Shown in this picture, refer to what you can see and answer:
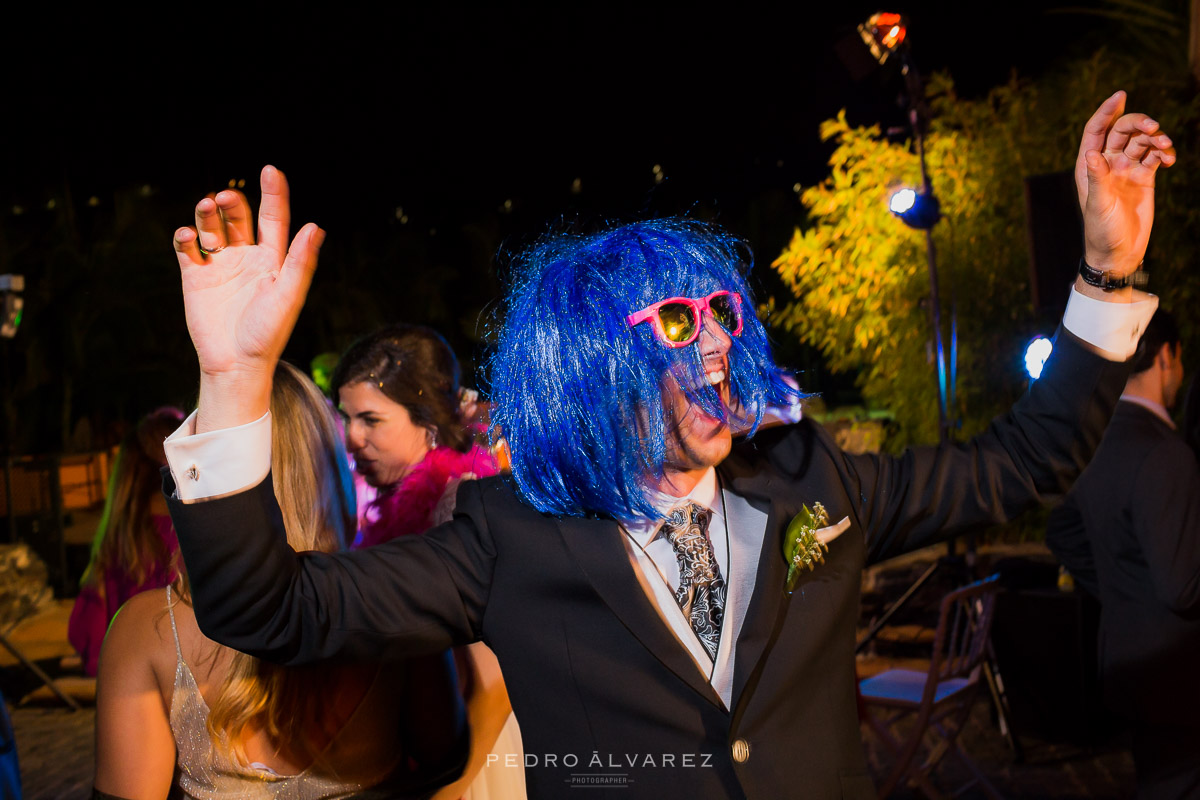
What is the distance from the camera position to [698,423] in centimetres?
141

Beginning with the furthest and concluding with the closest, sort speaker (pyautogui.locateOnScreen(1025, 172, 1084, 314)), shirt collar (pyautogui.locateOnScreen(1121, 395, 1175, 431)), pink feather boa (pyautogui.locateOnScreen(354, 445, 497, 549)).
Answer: speaker (pyautogui.locateOnScreen(1025, 172, 1084, 314)), pink feather boa (pyautogui.locateOnScreen(354, 445, 497, 549)), shirt collar (pyautogui.locateOnScreen(1121, 395, 1175, 431))

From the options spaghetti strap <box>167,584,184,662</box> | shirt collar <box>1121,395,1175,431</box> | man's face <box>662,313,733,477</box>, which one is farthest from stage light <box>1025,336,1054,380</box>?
spaghetti strap <box>167,584,184,662</box>

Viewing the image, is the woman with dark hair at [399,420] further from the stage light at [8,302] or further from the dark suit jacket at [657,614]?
the stage light at [8,302]

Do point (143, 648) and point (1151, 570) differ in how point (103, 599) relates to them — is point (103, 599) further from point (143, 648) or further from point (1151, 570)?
point (1151, 570)

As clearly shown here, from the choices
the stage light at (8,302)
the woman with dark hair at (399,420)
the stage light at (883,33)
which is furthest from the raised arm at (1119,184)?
the stage light at (8,302)

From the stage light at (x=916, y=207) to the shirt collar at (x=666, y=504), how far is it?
5173 millimetres

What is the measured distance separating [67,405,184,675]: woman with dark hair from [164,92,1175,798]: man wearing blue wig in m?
1.61

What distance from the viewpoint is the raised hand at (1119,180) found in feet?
4.55

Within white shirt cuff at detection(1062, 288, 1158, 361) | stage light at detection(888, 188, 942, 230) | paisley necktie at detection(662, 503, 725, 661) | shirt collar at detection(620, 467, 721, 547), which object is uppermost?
stage light at detection(888, 188, 942, 230)

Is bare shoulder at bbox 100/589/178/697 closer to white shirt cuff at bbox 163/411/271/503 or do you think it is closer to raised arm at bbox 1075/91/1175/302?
white shirt cuff at bbox 163/411/271/503

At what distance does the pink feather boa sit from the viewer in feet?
9.57

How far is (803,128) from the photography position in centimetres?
Result: 869

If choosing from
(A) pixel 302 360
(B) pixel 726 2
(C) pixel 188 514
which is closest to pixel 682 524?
(C) pixel 188 514

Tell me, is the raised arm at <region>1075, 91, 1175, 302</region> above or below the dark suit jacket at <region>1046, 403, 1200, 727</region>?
above
